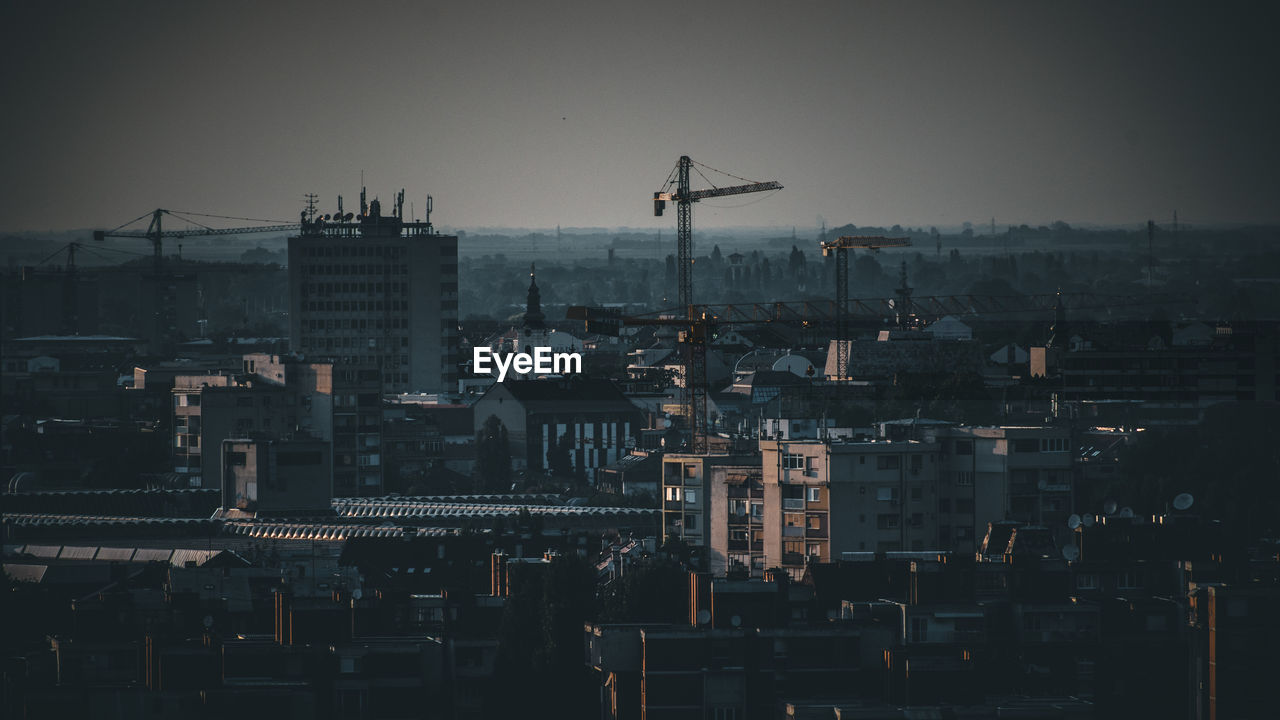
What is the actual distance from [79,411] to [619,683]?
55.5 meters

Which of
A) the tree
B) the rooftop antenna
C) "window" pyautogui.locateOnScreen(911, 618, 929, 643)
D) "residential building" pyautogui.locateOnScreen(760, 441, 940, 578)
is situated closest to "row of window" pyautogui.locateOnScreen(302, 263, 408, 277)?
the tree

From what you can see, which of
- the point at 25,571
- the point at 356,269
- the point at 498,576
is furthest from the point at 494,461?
the point at 498,576

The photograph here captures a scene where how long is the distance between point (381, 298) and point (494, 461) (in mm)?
26926

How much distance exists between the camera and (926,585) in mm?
31469

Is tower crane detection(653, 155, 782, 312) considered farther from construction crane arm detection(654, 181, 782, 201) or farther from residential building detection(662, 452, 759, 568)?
residential building detection(662, 452, 759, 568)

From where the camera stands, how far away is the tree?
68.1 meters

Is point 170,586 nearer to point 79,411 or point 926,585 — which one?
point 926,585

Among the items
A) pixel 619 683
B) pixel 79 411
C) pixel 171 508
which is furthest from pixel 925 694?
pixel 79 411

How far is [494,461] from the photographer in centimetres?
6925

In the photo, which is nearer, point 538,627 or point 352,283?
point 538,627

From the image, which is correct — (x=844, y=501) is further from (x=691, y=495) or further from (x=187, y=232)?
(x=187, y=232)

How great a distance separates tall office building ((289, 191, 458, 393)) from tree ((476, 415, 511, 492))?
77.8 feet
